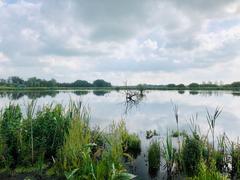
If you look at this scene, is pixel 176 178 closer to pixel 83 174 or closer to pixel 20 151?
pixel 83 174

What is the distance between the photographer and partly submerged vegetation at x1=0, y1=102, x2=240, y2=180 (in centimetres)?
683

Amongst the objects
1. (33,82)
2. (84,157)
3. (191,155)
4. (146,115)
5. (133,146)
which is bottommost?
(146,115)

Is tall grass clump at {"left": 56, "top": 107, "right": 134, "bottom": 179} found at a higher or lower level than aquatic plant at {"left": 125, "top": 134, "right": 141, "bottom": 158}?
higher

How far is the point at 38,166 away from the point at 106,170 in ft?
7.76

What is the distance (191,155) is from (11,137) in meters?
5.26

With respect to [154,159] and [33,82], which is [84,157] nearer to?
[154,159]

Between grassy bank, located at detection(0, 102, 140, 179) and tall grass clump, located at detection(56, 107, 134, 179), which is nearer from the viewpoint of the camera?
tall grass clump, located at detection(56, 107, 134, 179)

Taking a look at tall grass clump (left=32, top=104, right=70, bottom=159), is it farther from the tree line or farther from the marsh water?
the tree line

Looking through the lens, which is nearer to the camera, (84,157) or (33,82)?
(84,157)

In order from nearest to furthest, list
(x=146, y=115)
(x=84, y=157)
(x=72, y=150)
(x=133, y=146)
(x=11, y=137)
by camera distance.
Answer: (x=84, y=157)
(x=72, y=150)
(x=11, y=137)
(x=133, y=146)
(x=146, y=115)

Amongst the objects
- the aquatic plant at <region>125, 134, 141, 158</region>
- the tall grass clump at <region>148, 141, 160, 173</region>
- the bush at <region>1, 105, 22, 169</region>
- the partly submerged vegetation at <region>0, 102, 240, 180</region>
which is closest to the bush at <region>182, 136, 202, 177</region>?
the partly submerged vegetation at <region>0, 102, 240, 180</region>

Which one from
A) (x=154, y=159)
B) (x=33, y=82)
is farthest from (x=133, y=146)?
(x=33, y=82)

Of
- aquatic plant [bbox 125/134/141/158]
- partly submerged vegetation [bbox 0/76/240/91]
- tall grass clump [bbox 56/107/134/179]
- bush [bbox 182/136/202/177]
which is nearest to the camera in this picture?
tall grass clump [bbox 56/107/134/179]

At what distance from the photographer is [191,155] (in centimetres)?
780
